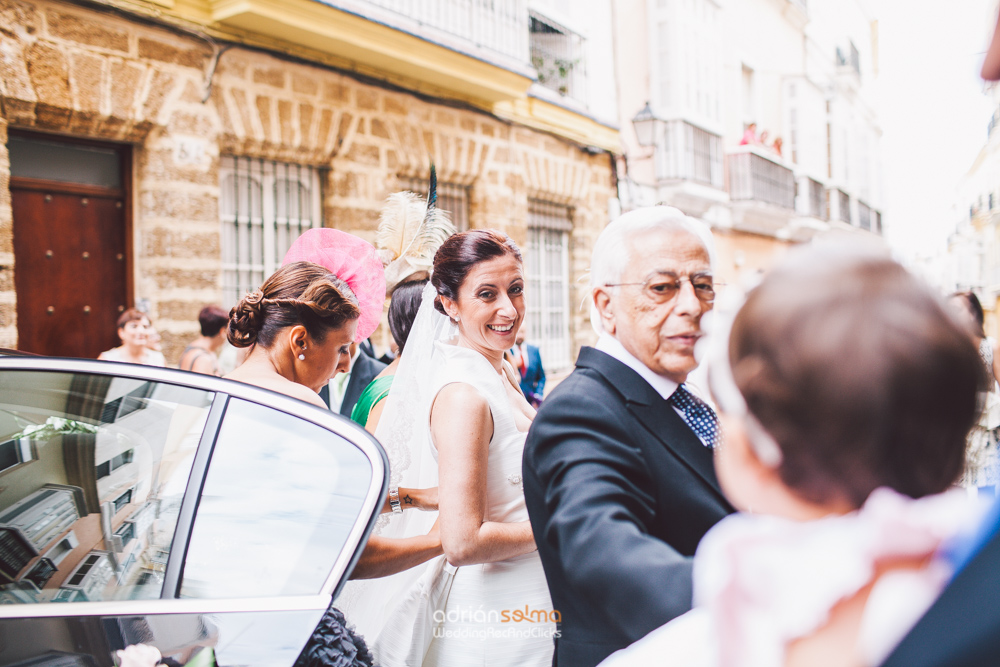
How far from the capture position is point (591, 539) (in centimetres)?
115

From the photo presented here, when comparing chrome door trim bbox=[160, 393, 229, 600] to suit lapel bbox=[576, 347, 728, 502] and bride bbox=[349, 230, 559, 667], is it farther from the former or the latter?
suit lapel bbox=[576, 347, 728, 502]

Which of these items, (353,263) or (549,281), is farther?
(549,281)

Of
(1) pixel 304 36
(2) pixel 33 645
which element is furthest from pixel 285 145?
(2) pixel 33 645

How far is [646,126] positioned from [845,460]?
11378 millimetres

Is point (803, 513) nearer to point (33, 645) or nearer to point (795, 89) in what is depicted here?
point (33, 645)

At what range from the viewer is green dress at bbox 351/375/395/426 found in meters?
2.81

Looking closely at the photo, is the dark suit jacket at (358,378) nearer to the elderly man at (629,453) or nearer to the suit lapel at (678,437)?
the elderly man at (629,453)

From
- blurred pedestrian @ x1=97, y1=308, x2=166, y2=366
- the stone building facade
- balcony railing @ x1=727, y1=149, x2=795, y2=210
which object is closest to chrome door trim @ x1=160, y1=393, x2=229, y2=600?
blurred pedestrian @ x1=97, y1=308, x2=166, y2=366

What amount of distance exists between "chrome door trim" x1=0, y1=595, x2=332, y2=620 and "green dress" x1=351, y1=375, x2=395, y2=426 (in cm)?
126

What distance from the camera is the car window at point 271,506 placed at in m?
1.58

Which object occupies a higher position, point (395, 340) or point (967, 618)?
point (395, 340)

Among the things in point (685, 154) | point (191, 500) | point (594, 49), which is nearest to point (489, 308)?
point (191, 500)

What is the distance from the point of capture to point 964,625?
0.61 m

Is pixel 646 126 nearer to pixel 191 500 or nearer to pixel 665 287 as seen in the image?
→ pixel 665 287
